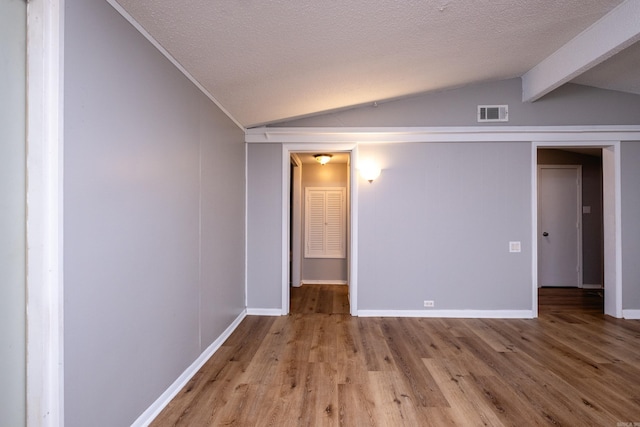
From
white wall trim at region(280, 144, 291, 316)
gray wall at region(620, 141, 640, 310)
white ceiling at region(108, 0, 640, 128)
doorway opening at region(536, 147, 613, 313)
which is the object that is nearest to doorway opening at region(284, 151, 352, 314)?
white wall trim at region(280, 144, 291, 316)

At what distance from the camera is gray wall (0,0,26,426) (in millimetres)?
1171

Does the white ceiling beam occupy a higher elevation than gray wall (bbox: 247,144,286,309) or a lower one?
higher

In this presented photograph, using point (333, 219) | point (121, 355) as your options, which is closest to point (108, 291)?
point (121, 355)

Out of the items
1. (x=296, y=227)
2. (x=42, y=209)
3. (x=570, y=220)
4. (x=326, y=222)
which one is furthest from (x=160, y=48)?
(x=570, y=220)

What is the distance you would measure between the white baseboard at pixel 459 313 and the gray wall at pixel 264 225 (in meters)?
1.25

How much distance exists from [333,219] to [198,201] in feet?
11.9

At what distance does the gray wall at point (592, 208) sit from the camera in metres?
5.57

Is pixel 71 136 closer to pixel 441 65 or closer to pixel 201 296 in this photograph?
pixel 201 296

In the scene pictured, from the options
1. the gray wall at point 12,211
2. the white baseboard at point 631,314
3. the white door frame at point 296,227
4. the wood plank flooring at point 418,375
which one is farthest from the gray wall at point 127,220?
the white baseboard at point 631,314

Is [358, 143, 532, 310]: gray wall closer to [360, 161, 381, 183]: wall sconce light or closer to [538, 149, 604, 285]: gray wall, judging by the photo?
[360, 161, 381, 183]: wall sconce light

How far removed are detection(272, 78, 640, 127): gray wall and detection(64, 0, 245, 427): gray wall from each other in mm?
2088

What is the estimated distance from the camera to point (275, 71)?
8.56 ft

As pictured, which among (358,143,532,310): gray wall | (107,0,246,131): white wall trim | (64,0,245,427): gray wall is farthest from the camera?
(358,143,532,310): gray wall

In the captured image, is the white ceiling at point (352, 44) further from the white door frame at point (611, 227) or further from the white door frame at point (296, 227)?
the white door frame at point (296, 227)
